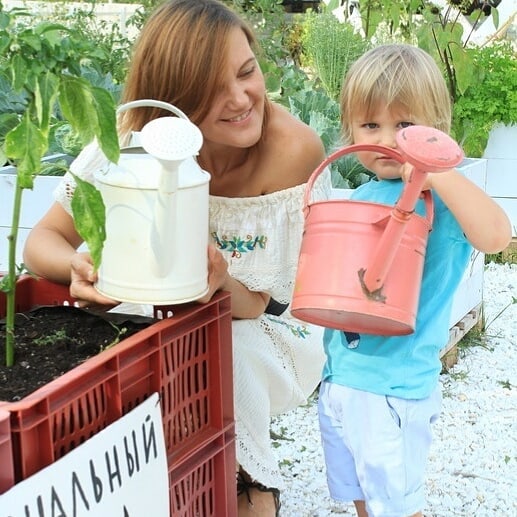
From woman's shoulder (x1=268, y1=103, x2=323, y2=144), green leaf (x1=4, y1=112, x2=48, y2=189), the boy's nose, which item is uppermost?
green leaf (x1=4, y1=112, x2=48, y2=189)

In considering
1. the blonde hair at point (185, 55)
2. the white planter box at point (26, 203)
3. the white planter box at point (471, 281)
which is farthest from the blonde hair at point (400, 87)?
the white planter box at point (26, 203)

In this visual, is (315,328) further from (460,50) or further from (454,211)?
(460,50)

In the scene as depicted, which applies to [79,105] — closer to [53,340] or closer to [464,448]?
[53,340]

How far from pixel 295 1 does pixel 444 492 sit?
7.68 meters

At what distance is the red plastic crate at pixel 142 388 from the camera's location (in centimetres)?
109

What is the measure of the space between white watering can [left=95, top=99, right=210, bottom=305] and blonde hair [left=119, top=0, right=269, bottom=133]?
0.38 meters

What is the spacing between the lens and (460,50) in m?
4.04

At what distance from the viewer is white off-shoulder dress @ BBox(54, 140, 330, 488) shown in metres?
1.81

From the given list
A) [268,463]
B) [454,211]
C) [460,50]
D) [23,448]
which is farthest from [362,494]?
[460,50]

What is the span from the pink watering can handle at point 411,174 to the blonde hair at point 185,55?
19.9 inches

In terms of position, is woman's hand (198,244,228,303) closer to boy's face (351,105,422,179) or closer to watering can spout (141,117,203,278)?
watering can spout (141,117,203,278)

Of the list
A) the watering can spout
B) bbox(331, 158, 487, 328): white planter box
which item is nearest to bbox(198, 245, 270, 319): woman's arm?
the watering can spout

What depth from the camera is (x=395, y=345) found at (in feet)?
5.28

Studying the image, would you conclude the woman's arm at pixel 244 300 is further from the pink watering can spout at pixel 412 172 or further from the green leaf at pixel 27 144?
the green leaf at pixel 27 144
